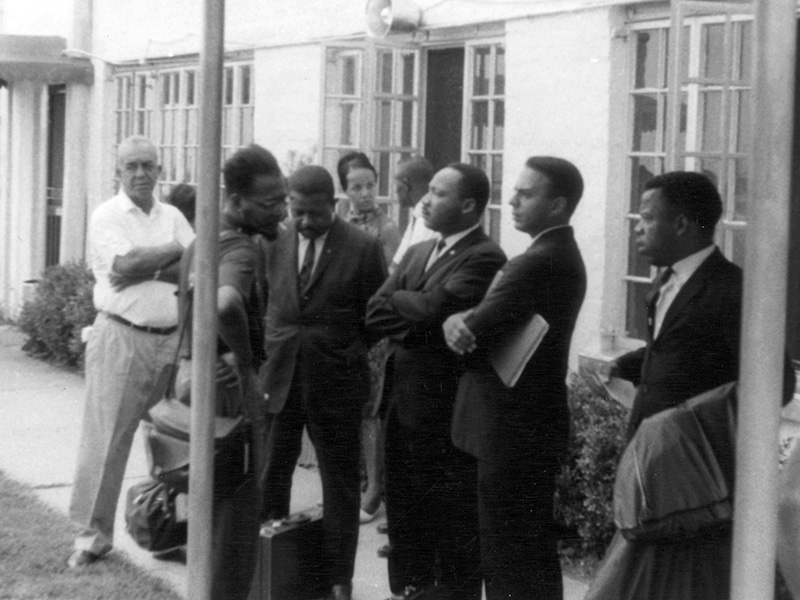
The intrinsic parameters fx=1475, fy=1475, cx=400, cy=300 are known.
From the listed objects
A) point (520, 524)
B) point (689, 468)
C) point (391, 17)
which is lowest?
point (520, 524)

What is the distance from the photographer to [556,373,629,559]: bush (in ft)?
20.6

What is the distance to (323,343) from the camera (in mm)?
5984

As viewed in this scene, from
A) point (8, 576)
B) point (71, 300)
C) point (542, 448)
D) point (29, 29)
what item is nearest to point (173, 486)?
point (542, 448)

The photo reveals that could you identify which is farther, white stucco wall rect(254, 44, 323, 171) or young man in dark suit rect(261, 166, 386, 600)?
white stucco wall rect(254, 44, 323, 171)

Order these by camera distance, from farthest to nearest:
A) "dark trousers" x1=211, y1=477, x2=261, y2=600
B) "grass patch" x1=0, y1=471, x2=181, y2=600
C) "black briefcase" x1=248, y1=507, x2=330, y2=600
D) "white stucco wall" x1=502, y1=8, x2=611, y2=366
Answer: "white stucco wall" x1=502, y1=8, x2=611, y2=366 < "grass patch" x1=0, y1=471, x2=181, y2=600 < "black briefcase" x1=248, y1=507, x2=330, y2=600 < "dark trousers" x1=211, y1=477, x2=261, y2=600

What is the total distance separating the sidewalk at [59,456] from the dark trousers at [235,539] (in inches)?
52.3

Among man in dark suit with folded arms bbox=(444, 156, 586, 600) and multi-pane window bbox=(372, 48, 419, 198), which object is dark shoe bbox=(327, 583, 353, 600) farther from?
multi-pane window bbox=(372, 48, 419, 198)

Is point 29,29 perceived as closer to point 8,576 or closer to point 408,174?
point 408,174

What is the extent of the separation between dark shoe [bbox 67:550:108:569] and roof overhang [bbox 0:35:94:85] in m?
9.08

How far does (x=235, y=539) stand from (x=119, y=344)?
181 centimetres

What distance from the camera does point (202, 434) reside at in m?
4.08

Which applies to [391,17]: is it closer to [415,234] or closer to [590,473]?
[415,234]

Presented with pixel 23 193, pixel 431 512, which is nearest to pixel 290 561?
pixel 431 512

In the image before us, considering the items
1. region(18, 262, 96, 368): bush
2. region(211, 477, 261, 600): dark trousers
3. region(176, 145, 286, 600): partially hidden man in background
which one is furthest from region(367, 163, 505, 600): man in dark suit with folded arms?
region(18, 262, 96, 368): bush
